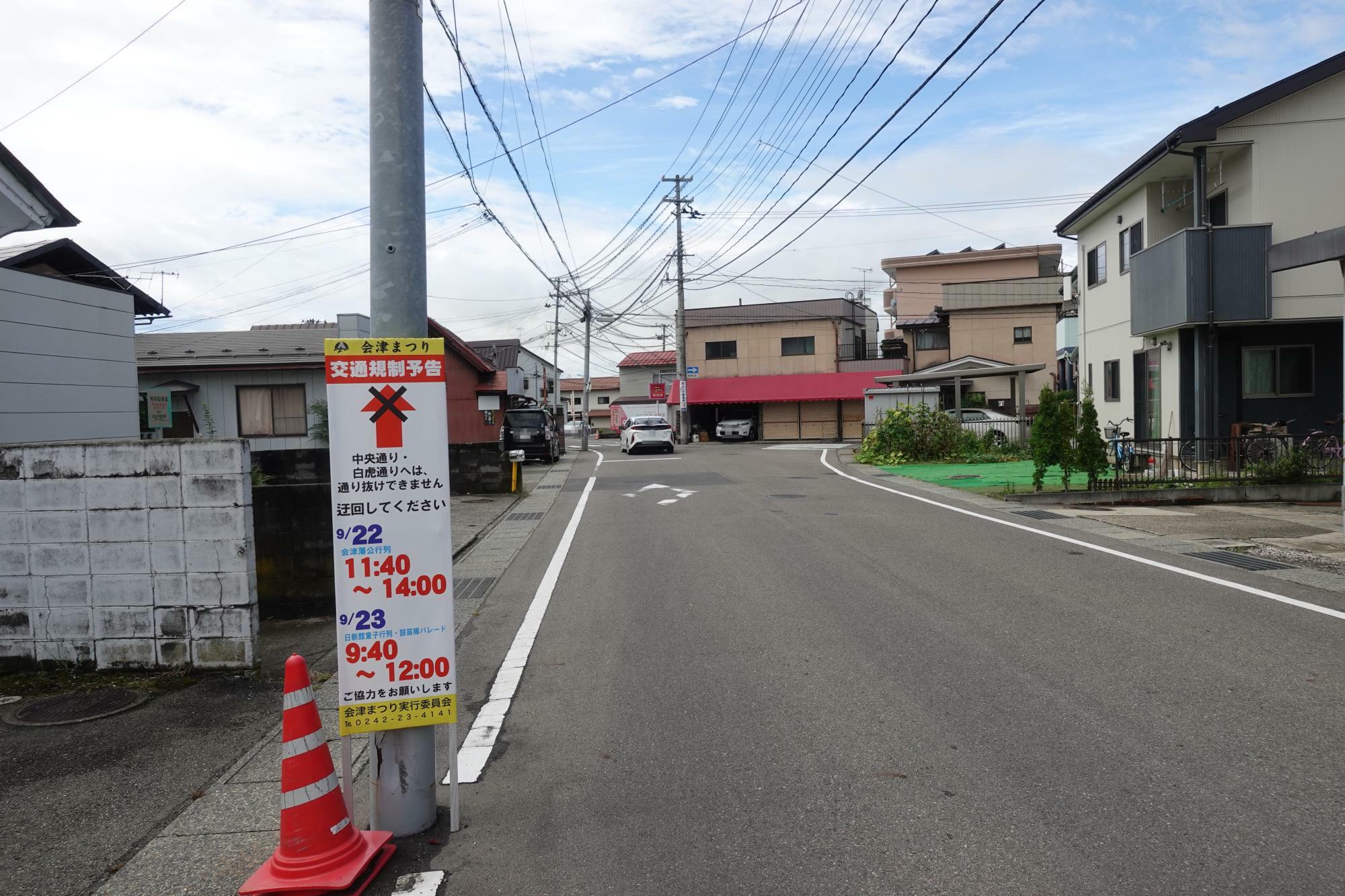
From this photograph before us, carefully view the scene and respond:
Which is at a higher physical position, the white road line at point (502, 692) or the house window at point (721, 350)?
the house window at point (721, 350)

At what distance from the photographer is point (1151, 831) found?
376cm

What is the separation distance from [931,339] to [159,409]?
37.0m

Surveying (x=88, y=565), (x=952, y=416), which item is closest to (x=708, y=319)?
(x=952, y=416)

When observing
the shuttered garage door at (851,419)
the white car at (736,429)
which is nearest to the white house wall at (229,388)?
the white car at (736,429)

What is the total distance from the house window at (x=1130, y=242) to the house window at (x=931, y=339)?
85.6ft

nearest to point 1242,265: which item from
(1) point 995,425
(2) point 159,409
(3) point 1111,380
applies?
(3) point 1111,380

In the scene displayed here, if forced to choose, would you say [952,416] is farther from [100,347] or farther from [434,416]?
[434,416]

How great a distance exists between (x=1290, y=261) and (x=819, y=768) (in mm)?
11320

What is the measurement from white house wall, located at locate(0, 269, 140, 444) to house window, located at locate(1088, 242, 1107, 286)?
20227 mm

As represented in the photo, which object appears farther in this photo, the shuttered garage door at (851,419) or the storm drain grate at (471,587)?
the shuttered garage door at (851,419)

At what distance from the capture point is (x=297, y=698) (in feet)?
12.3

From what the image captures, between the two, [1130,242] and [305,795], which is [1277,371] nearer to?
[1130,242]

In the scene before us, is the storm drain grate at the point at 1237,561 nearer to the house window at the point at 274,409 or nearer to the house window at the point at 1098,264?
the house window at the point at 1098,264

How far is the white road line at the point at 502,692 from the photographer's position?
4.80 m
